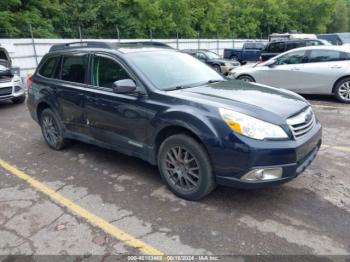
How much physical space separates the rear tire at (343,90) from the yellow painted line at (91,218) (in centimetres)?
723

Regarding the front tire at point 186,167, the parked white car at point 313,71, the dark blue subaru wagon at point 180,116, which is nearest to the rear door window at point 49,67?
the dark blue subaru wagon at point 180,116

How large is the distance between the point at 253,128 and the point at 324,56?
6619 mm

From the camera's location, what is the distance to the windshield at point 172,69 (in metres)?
4.07

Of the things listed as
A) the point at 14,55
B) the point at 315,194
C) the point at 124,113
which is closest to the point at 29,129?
the point at 124,113

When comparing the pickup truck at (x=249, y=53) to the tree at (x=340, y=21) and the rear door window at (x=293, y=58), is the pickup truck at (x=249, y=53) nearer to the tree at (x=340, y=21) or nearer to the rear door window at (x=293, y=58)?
the rear door window at (x=293, y=58)

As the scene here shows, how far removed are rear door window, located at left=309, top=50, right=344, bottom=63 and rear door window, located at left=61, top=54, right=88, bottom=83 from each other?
6.50m

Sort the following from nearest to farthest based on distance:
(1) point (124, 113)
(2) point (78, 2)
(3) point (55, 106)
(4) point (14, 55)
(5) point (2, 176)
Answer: (1) point (124, 113), (5) point (2, 176), (3) point (55, 106), (4) point (14, 55), (2) point (78, 2)

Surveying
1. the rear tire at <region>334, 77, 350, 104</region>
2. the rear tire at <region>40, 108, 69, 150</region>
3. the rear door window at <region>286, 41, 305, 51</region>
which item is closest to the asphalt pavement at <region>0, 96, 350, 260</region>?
the rear tire at <region>40, 108, 69, 150</region>

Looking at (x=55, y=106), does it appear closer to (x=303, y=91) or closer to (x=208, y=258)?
(x=208, y=258)

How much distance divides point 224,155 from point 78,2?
76.7 ft

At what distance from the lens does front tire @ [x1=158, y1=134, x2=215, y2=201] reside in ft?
11.3

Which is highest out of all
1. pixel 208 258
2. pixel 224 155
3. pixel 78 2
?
pixel 78 2

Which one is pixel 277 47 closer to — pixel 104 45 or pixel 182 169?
pixel 104 45

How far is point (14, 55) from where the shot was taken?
15.7 metres
